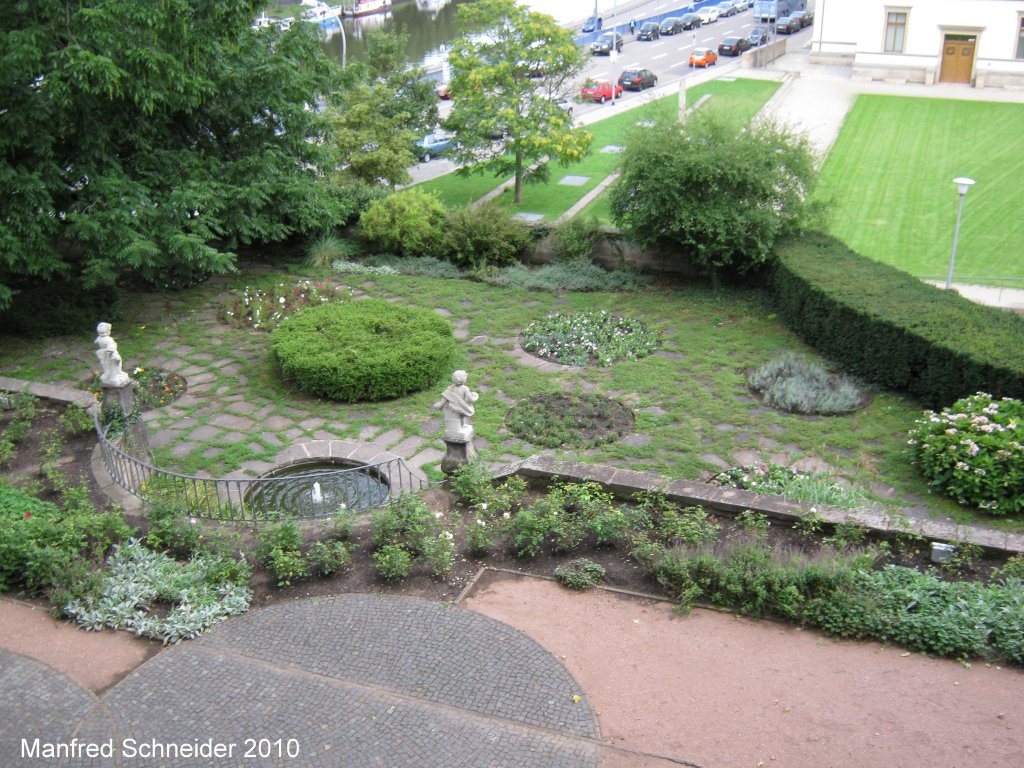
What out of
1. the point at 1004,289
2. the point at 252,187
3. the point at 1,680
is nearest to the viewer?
the point at 1,680

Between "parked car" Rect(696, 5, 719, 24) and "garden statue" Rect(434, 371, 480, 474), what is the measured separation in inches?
1963

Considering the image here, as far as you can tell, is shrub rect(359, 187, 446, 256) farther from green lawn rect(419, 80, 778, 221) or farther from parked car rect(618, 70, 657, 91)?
parked car rect(618, 70, 657, 91)

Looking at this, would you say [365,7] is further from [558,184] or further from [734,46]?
[558,184]

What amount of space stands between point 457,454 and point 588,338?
506 cm

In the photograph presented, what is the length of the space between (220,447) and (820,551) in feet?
23.4

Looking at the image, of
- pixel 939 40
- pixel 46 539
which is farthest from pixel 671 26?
pixel 46 539

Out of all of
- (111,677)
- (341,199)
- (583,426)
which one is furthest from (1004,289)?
(111,677)

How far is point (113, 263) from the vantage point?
552 inches

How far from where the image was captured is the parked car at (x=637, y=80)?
Answer: 1567 inches

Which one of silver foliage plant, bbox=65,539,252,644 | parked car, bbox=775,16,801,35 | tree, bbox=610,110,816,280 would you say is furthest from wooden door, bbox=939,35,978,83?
silver foliage plant, bbox=65,539,252,644

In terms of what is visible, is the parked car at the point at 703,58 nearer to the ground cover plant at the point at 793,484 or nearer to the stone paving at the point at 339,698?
the ground cover plant at the point at 793,484

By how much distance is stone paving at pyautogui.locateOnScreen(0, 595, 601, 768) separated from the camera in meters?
6.76

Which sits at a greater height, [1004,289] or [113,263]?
[113,263]

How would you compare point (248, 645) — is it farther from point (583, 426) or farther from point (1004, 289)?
point (1004, 289)
